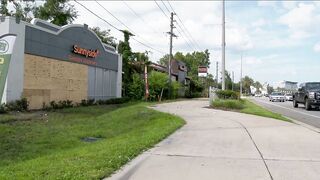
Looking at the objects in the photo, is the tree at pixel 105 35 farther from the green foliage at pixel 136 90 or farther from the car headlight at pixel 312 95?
the car headlight at pixel 312 95

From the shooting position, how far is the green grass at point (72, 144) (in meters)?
7.95

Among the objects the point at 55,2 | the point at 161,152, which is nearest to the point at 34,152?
the point at 161,152

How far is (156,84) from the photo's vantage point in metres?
48.5

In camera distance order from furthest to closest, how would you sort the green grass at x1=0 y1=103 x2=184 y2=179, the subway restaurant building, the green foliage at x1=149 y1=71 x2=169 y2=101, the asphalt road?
the green foliage at x1=149 y1=71 x2=169 y2=101, the subway restaurant building, the asphalt road, the green grass at x1=0 y1=103 x2=184 y2=179

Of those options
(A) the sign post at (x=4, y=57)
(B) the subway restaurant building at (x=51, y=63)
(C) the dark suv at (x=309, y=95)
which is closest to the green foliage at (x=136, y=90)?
(B) the subway restaurant building at (x=51, y=63)

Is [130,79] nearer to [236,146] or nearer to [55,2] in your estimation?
[55,2]

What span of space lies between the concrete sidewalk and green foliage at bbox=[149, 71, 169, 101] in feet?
108

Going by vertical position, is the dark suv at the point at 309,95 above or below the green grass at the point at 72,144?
above

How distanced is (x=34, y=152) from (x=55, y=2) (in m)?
38.1

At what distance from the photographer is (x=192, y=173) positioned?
8023 mm

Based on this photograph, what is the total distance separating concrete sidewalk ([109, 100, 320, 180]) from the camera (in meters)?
7.95

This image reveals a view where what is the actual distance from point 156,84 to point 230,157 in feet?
128

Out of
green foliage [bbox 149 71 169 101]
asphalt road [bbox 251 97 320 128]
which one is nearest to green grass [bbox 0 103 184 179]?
asphalt road [bbox 251 97 320 128]

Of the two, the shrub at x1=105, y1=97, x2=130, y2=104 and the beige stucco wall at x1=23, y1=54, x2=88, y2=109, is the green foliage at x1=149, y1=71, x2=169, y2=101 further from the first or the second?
the beige stucco wall at x1=23, y1=54, x2=88, y2=109
